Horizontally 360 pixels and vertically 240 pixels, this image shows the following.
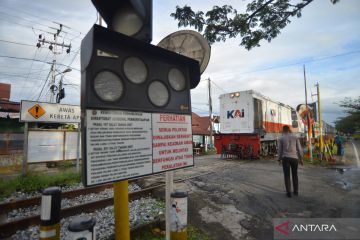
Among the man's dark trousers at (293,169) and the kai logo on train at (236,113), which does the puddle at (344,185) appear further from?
the kai logo on train at (236,113)

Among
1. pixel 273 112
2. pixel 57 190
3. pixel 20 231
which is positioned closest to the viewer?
pixel 57 190

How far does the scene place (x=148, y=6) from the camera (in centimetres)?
265

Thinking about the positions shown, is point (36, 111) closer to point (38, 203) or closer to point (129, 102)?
point (38, 203)

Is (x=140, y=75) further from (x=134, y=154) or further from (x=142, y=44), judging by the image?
(x=134, y=154)

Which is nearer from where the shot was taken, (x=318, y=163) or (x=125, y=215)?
(x=125, y=215)

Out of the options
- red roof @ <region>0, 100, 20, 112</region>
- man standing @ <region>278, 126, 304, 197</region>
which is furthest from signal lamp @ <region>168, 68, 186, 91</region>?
red roof @ <region>0, 100, 20, 112</region>

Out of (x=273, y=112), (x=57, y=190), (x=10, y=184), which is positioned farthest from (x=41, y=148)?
(x=273, y=112)

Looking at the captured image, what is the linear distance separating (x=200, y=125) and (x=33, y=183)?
96.6 feet

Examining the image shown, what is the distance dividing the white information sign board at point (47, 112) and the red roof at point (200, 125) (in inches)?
734

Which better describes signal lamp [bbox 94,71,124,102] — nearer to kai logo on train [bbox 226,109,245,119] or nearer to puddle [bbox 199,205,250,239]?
puddle [bbox 199,205,250,239]

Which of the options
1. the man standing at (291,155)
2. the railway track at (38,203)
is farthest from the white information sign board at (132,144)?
the man standing at (291,155)

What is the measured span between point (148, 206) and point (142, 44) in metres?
4.10

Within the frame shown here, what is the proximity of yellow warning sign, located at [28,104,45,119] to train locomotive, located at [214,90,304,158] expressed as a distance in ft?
31.0

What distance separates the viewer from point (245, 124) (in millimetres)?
13609
